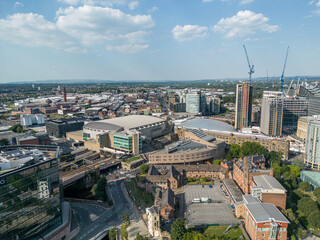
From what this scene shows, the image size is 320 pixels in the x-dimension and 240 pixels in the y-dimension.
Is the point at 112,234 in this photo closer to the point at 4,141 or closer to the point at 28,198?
the point at 28,198

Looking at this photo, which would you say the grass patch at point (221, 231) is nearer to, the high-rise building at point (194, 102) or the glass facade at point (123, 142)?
the glass facade at point (123, 142)

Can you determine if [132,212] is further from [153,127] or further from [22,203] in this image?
[153,127]

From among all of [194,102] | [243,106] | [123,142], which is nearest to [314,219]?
[123,142]

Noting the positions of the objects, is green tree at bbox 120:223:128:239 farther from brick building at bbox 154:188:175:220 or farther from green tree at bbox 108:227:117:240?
brick building at bbox 154:188:175:220

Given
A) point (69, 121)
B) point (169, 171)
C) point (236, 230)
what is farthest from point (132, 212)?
point (69, 121)

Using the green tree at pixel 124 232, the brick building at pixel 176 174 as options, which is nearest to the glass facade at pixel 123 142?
the brick building at pixel 176 174
